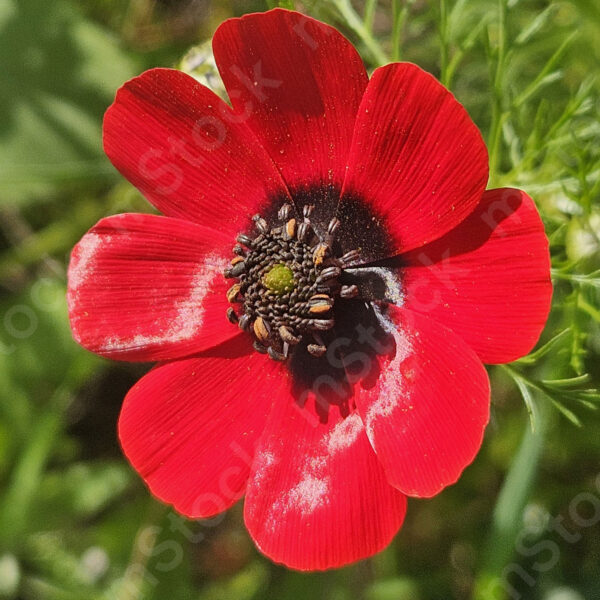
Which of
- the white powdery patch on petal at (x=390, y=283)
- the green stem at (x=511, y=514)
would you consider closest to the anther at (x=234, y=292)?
the white powdery patch on petal at (x=390, y=283)

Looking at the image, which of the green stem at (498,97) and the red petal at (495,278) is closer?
the red petal at (495,278)

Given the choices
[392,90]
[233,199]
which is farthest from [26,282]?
[392,90]

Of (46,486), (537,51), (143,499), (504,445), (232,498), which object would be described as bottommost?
(143,499)

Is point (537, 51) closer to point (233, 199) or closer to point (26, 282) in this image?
point (233, 199)

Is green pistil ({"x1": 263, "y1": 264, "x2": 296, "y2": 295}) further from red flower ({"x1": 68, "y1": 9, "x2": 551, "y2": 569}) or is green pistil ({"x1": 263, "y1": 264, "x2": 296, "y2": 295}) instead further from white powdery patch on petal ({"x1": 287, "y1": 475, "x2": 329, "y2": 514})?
white powdery patch on petal ({"x1": 287, "y1": 475, "x2": 329, "y2": 514})

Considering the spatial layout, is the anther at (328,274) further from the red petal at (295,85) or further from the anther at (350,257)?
the red petal at (295,85)

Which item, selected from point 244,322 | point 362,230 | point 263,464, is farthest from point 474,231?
point 263,464

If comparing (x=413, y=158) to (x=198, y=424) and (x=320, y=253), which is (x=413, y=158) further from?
(x=198, y=424)
